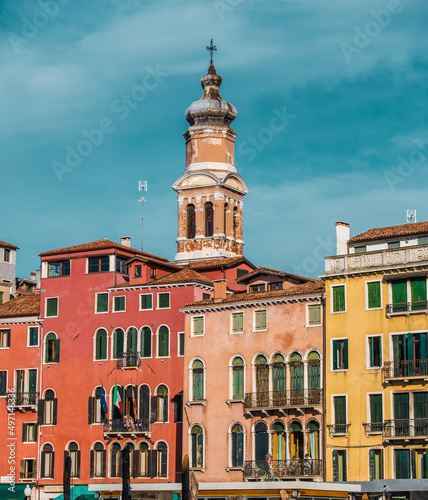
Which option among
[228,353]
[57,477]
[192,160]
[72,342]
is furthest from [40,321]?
[192,160]

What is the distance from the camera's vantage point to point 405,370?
56406 mm

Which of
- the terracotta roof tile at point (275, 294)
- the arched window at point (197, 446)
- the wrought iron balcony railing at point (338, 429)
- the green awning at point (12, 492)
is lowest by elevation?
the green awning at point (12, 492)

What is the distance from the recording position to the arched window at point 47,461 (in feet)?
228

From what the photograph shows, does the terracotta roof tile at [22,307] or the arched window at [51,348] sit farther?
the terracotta roof tile at [22,307]

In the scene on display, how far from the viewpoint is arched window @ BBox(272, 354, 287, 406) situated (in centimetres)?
6056

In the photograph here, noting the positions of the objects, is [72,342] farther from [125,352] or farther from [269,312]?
[269,312]

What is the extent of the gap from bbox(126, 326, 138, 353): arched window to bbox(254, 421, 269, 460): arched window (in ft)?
32.4

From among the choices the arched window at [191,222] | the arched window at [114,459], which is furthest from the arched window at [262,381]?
the arched window at [191,222]

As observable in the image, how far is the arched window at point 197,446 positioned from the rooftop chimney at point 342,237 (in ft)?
38.6

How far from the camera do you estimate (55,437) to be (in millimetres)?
69688

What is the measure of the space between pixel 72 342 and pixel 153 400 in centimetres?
688

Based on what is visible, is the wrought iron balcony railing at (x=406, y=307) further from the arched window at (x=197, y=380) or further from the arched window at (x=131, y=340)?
the arched window at (x=131, y=340)

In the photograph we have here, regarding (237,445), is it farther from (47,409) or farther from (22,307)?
(22,307)

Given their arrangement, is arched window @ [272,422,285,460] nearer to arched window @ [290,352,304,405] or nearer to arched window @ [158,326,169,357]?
arched window @ [290,352,304,405]
